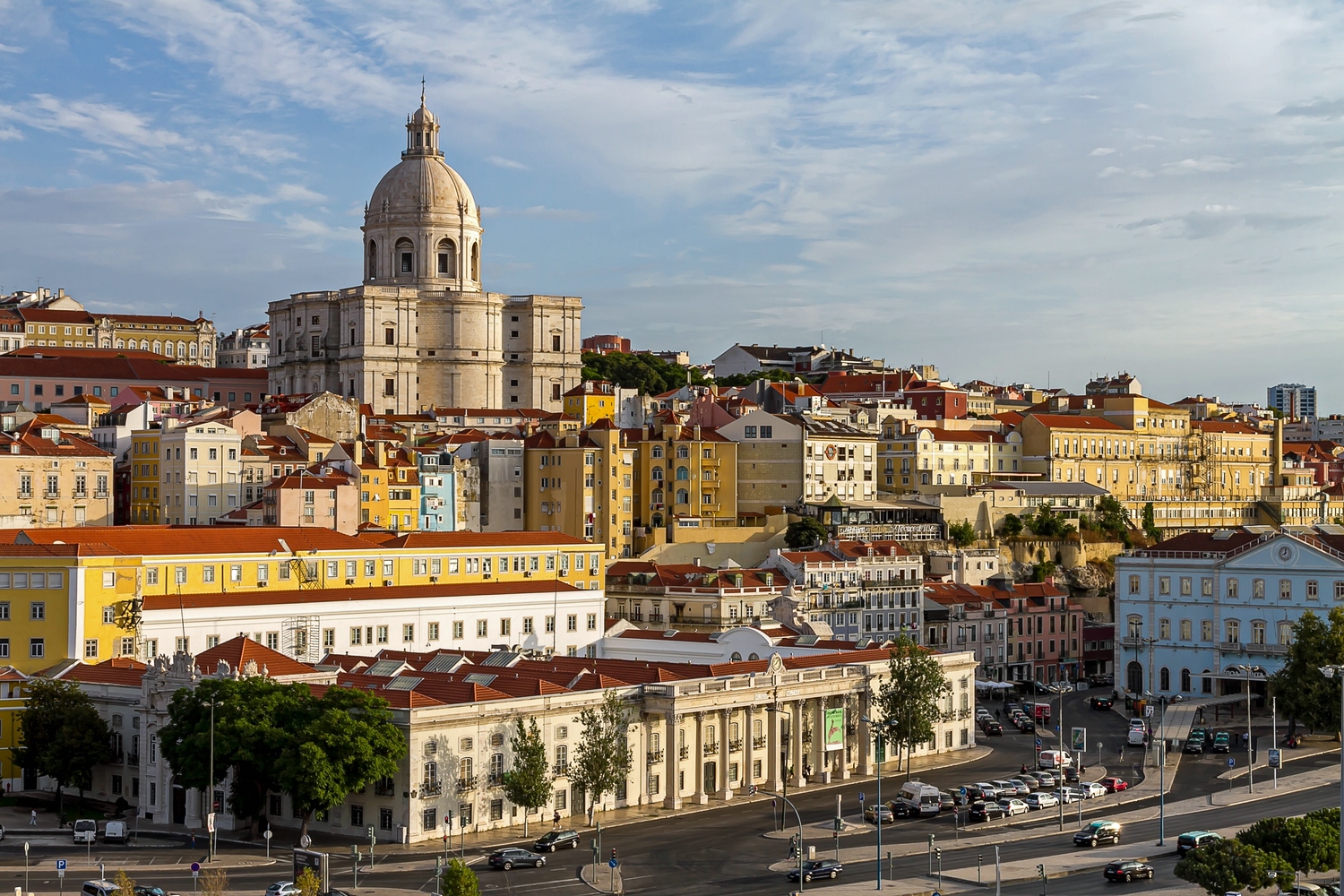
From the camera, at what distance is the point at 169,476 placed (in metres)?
115

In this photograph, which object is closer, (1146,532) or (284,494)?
(284,494)

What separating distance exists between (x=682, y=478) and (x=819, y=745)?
53962 mm

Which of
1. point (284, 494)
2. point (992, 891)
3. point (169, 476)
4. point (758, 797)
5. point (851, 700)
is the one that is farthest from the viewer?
point (169, 476)

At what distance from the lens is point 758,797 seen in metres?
75.7

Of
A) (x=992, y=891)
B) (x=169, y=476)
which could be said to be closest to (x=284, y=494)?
(x=169, y=476)

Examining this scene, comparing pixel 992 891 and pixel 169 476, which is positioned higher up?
pixel 169 476

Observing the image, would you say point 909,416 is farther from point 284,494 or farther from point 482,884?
point 482,884

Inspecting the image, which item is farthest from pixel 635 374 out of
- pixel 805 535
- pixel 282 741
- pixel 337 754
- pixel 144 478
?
pixel 337 754

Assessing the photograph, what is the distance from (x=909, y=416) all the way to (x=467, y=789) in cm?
10150

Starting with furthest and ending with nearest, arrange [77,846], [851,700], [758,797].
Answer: [851,700], [758,797], [77,846]

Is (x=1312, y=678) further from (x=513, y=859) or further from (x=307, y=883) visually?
(x=307, y=883)

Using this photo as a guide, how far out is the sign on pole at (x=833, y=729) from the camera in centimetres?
7988

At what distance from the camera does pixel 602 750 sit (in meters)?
67.6

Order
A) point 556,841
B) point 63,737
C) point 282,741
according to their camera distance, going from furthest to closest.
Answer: point 63,737 → point 282,741 → point 556,841
